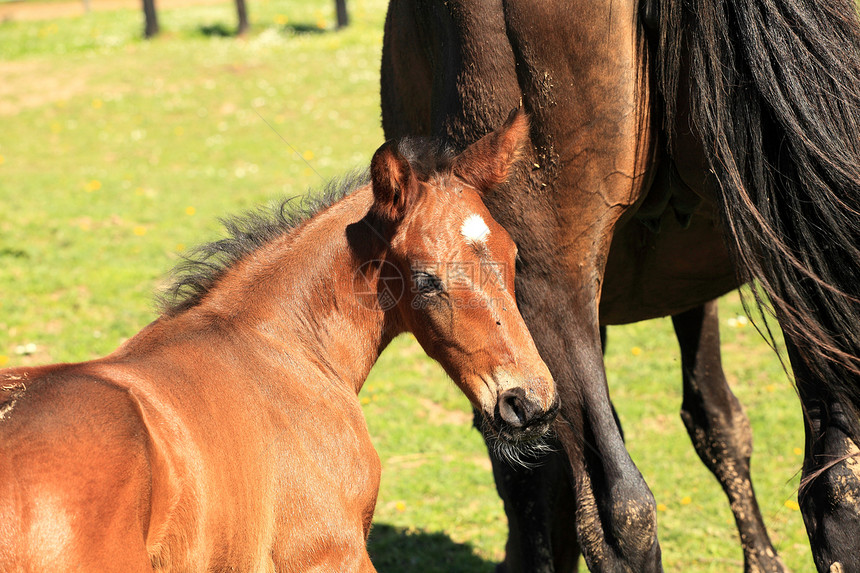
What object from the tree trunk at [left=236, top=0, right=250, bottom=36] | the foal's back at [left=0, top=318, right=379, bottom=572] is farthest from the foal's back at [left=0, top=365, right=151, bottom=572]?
the tree trunk at [left=236, top=0, right=250, bottom=36]

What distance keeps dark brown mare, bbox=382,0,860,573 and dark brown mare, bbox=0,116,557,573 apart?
189 mm

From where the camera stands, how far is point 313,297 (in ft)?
9.34

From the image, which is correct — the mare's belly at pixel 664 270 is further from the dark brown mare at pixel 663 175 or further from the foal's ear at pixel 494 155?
the foal's ear at pixel 494 155

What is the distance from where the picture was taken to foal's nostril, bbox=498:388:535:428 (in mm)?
2510

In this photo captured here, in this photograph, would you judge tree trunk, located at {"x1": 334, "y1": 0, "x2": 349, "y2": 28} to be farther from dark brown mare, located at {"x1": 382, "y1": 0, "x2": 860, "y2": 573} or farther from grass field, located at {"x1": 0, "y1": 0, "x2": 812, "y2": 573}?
dark brown mare, located at {"x1": 382, "y1": 0, "x2": 860, "y2": 573}

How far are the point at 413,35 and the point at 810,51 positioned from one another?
4.99ft

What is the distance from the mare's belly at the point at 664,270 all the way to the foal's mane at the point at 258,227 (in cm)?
84

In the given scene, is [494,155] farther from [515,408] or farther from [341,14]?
[341,14]

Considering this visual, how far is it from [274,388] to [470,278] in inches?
27.9

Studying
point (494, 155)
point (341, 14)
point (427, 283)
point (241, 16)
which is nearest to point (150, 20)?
point (241, 16)

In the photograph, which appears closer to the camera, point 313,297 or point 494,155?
point 494,155

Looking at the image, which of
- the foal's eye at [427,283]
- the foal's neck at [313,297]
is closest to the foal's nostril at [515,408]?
the foal's eye at [427,283]

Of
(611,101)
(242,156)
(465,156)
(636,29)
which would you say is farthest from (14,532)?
(242,156)

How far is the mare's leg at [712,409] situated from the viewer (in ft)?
14.0
